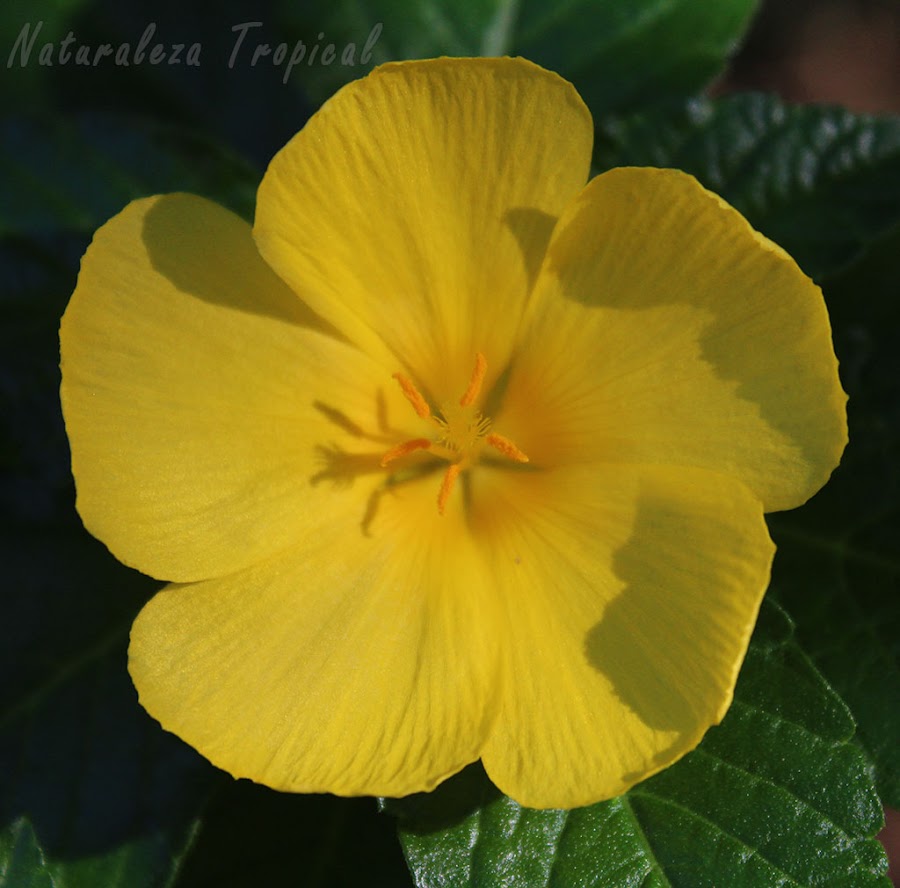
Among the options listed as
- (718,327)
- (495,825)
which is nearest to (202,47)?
(718,327)

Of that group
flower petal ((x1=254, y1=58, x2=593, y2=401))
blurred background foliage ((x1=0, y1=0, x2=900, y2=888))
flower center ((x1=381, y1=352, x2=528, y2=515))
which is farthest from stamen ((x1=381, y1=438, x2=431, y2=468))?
blurred background foliage ((x1=0, y1=0, x2=900, y2=888))

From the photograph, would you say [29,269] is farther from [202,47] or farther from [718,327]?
[718,327]

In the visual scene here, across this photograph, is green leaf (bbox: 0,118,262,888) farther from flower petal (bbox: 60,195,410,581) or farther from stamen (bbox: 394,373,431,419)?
stamen (bbox: 394,373,431,419)

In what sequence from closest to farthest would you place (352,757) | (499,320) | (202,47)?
(352,757)
(499,320)
(202,47)

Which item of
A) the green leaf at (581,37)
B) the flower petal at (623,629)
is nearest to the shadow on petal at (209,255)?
the flower petal at (623,629)

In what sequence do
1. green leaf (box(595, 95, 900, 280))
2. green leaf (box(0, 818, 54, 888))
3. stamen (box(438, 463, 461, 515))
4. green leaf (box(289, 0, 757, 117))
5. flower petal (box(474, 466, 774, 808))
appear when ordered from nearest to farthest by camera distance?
flower petal (box(474, 466, 774, 808))
stamen (box(438, 463, 461, 515))
green leaf (box(0, 818, 54, 888))
green leaf (box(595, 95, 900, 280))
green leaf (box(289, 0, 757, 117))

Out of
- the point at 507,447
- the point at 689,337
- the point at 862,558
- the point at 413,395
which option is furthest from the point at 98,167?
the point at 862,558

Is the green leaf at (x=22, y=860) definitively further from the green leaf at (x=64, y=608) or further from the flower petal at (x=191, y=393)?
the flower petal at (x=191, y=393)
